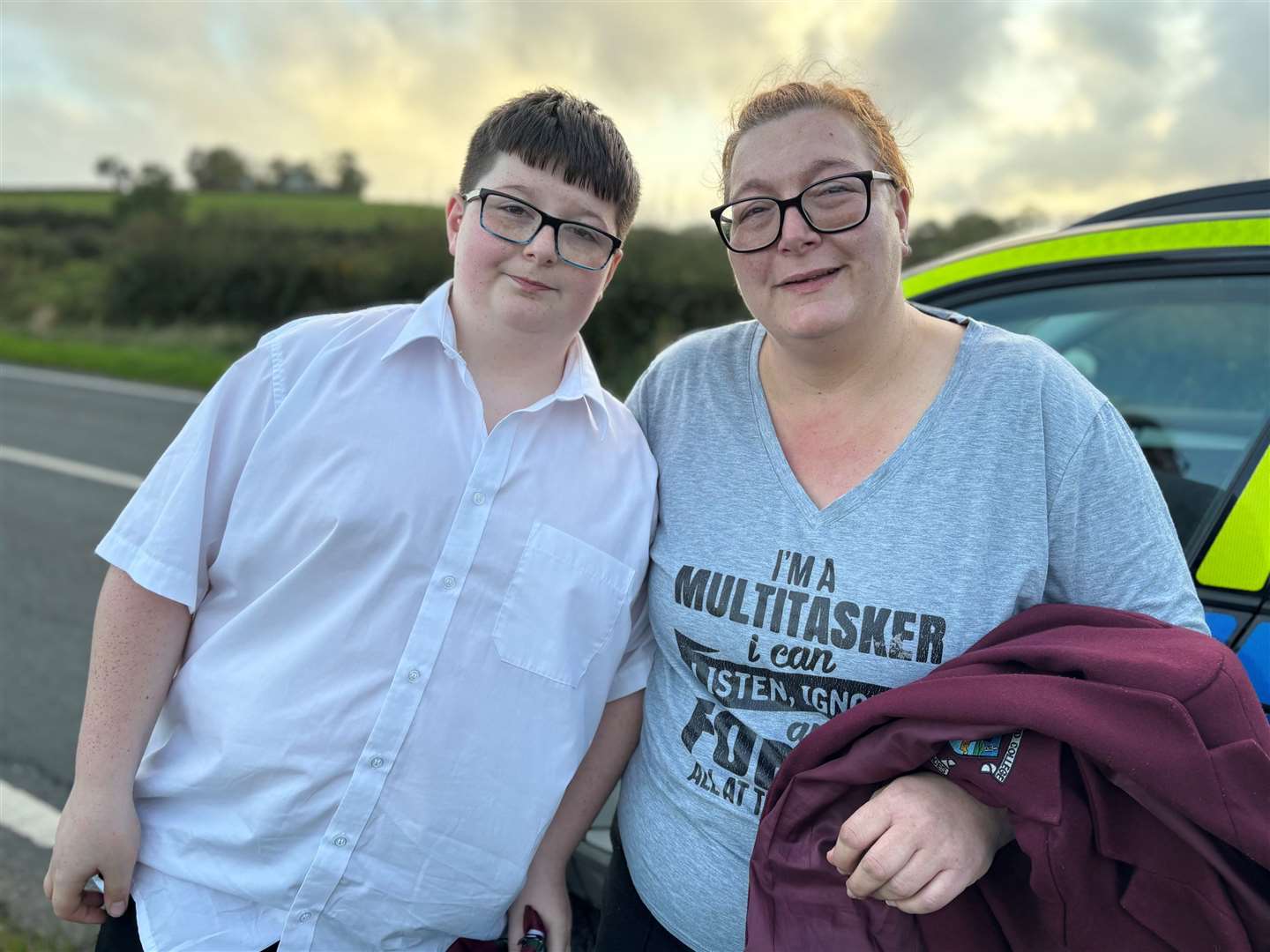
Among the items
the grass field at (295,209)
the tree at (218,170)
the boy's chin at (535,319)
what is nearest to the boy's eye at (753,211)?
the boy's chin at (535,319)

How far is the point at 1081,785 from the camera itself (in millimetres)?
1189

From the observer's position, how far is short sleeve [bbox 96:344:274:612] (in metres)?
1.50

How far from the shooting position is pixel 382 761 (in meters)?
1.52

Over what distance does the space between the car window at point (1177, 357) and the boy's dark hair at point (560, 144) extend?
3.15ft

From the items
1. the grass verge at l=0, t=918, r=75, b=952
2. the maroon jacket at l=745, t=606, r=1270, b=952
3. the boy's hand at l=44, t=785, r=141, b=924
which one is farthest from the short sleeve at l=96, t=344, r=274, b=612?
the grass verge at l=0, t=918, r=75, b=952

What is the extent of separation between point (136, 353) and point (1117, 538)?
1520 centimetres

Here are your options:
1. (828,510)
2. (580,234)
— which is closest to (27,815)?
(580,234)

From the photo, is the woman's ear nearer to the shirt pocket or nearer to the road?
the shirt pocket

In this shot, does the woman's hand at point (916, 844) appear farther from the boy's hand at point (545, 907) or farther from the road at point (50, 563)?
the road at point (50, 563)

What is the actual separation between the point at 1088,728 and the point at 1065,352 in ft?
5.59

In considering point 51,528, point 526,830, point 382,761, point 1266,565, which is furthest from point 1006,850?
point 51,528

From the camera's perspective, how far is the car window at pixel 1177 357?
6.08ft

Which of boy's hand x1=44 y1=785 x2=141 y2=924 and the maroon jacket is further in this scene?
boy's hand x1=44 y1=785 x2=141 y2=924

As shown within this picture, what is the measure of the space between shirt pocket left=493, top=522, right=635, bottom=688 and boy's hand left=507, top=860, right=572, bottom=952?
0.41 m
